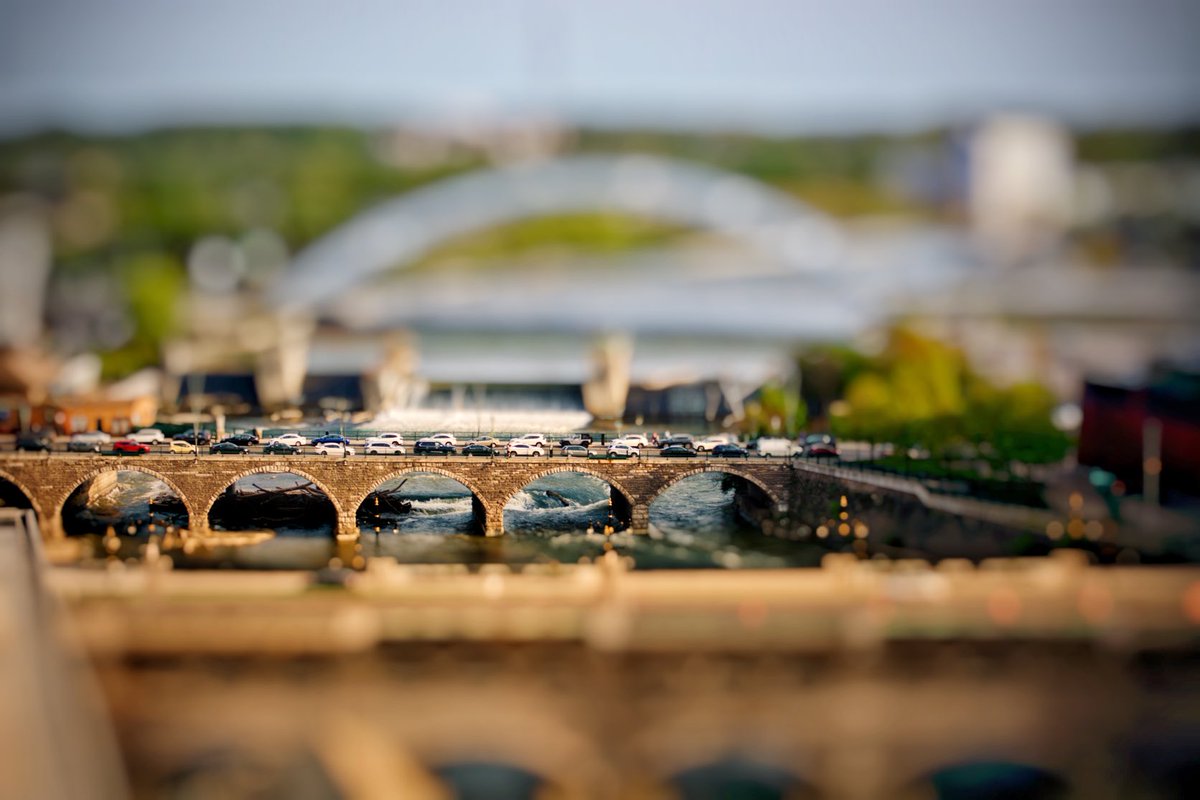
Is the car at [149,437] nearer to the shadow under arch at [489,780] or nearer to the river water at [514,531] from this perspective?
the river water at [514,531]

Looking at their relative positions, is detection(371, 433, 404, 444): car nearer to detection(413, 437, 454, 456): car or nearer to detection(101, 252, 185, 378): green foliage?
detection(413, 437, 454, 456): car

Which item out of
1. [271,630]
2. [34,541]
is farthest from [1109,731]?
[34,541]

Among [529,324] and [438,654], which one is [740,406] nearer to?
[529,324]

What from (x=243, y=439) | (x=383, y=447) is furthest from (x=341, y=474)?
(x=243, y=439)

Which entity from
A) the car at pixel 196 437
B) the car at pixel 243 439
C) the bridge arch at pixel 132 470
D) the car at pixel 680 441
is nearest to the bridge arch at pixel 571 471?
the car at pixel 680 441

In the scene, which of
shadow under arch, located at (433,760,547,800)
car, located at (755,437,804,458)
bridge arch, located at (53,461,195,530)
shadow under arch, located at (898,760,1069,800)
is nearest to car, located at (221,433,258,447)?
bridge arch, located at (53,461,195,530)

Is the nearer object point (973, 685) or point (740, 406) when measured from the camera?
point (973, 685)
